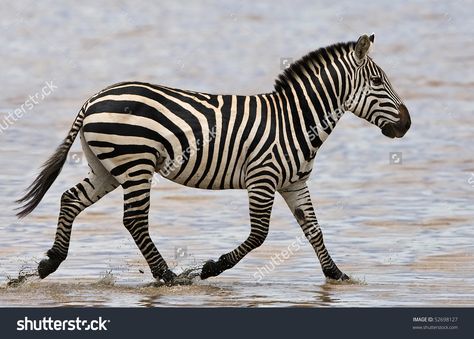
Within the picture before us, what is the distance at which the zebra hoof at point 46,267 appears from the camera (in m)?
14.4

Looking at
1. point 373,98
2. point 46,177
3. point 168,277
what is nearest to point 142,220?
point 168,277

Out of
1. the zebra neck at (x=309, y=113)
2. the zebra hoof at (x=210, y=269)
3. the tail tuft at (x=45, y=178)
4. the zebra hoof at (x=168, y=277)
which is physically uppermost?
the zebra neck at (x=309, y=113)

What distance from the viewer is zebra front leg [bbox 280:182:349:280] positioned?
14844 mm

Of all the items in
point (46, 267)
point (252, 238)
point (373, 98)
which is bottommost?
point (46, 267)

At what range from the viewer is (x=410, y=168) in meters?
22.3

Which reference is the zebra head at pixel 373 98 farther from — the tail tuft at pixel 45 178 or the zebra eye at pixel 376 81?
the tail tuft at pixel 45 178

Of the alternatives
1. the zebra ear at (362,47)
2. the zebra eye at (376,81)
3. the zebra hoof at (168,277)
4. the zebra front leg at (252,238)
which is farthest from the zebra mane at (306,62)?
the zebra hoof at (168,277)

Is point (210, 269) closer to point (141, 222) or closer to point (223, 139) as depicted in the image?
point (141, 222)

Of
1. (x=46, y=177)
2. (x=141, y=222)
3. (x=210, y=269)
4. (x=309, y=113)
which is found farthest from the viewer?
(x=46, y=177)

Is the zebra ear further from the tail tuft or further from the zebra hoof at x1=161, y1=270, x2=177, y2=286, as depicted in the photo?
the tail tuft

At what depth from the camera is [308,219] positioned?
1488 cm

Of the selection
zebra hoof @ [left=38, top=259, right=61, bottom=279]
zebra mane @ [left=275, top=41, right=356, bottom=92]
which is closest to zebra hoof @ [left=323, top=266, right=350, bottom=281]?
zebra mane @ [left=275, top=41, right=356, bottom=92]

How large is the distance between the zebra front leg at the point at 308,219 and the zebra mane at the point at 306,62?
3.64ft

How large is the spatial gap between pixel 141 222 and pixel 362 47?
3.02 meters
